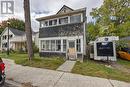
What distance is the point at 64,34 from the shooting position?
1945 centimetres

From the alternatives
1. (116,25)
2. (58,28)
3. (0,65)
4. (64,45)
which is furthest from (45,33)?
(0,65)

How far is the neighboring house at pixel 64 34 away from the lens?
18.0m

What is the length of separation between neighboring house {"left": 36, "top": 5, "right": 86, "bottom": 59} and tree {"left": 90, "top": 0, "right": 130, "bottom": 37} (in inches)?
249

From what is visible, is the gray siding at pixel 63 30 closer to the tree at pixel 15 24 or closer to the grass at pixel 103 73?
the grass at pixel 103 73

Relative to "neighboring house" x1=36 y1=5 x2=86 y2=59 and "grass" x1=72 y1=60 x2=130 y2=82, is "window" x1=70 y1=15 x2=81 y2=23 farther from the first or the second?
"grass" x1=72 y1=60 x2=130 y2=82

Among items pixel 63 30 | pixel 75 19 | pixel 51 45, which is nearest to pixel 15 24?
pixel 51 45

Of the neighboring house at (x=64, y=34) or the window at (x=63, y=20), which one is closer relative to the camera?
the neighboring house at (x=64, y=34)

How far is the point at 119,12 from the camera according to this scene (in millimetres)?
23812

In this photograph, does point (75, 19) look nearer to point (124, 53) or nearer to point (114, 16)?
point (114, 16)

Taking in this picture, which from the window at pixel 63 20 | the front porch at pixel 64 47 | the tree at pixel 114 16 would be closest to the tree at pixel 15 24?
the front porch at pixel 64 47

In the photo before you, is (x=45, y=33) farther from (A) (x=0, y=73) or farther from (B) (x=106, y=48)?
(A) (x=0, y=73)

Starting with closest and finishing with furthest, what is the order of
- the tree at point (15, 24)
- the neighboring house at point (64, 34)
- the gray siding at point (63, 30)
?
the neighboring house at point (64, 34)
the gray siding at point (63, 30)
the tree at point (15, 24)

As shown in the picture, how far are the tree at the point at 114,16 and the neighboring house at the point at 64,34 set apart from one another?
20.7 ft

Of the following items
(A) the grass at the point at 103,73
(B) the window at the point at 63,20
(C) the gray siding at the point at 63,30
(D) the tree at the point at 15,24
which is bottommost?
(A) the grass at the point at 103,73
